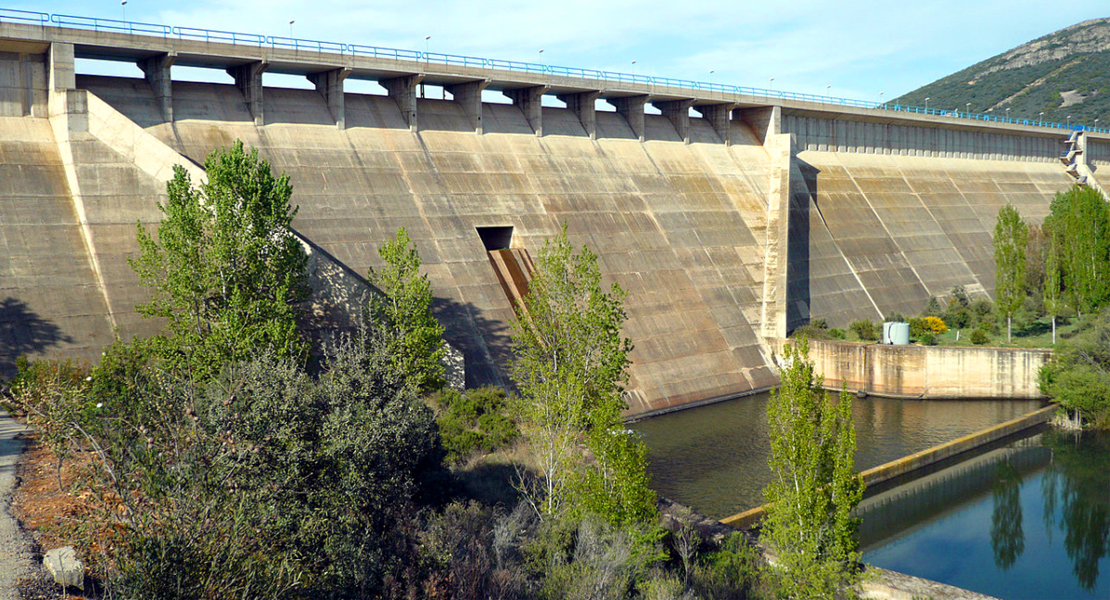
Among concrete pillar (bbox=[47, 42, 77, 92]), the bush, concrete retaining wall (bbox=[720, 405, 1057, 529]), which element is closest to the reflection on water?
concrete retaining wall (bbox=[720, 405, 1057, 529])

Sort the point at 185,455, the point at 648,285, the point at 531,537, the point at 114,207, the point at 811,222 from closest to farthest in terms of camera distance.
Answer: the point at 185,455, the point at 531,537, the point at 114,207, the point at 648,285, the point at 811,222

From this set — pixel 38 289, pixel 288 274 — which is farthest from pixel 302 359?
pixel 38 289

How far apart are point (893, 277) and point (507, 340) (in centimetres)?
2372

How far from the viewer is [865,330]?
40.0m

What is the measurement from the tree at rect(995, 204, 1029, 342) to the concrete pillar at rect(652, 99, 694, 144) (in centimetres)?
1458

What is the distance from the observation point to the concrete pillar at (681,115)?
148ft

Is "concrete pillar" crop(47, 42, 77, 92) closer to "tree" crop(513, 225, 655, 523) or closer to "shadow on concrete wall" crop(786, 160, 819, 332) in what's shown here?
"tree" crop(513, 225, 655, 523)

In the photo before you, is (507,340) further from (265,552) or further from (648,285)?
(265,552)

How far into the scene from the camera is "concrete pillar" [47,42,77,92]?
27.8 metres

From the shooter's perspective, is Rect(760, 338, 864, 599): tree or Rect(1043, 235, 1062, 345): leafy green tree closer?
Rect(760, 338, 864, 599): tree

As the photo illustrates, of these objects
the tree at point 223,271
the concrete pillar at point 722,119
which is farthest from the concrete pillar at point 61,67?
the concrete pillar at point 722,119

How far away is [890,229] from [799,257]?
956cm

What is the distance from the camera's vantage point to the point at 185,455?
32.5 ft

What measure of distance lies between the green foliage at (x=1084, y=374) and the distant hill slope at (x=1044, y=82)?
3606 inches
